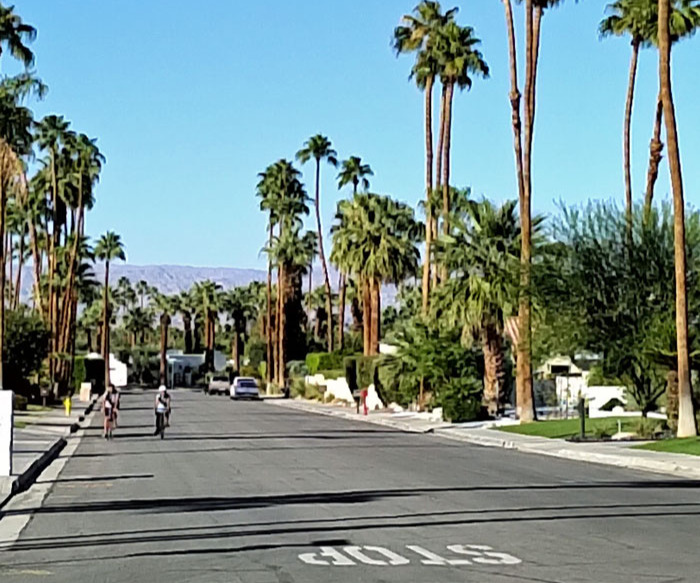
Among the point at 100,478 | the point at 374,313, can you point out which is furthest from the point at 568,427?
the point at 374,313

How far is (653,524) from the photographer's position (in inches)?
653

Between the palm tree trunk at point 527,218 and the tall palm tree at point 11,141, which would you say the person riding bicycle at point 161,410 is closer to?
the tall palm tree at point 11,141

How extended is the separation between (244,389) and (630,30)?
153 feet

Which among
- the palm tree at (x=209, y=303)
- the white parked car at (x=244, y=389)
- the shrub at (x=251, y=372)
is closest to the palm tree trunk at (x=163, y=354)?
the shrub at (x=251, y=372)

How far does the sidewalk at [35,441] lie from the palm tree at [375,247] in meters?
18.2

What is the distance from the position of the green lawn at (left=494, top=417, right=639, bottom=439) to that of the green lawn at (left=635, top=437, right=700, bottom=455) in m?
4.34

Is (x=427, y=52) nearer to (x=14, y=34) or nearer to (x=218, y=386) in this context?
(x=14, y=34)

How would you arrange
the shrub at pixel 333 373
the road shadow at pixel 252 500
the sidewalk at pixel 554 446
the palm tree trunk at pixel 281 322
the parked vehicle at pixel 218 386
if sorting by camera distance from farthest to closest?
the parked vehicle at pixel 218 386 < the palm tree trunk at pixel 281 322 < the shrub at pixel 333 373 < the sidewalk at pixel 554 446 < the road shadow at pixel 252 500

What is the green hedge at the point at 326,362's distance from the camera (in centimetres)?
8875

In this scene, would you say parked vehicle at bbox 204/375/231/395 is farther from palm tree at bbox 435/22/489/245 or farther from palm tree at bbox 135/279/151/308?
palm tree at bbox 135/279/151/308

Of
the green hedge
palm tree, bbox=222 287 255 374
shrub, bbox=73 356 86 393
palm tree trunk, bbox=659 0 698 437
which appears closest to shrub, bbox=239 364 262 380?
shrub, bbox=73 356 86 393

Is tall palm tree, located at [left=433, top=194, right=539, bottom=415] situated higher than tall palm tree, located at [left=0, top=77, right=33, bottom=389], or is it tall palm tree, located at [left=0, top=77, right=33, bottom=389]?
tall palm tree, located at [left=0, top=77, right=33, bottom=389]

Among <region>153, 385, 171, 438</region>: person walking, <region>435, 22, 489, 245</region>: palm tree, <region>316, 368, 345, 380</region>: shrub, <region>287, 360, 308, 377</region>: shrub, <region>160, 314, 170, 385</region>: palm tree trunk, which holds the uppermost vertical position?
<region>435, 22, 489, 245</region>: palm tree

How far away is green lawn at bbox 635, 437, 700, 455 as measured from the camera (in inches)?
1217
